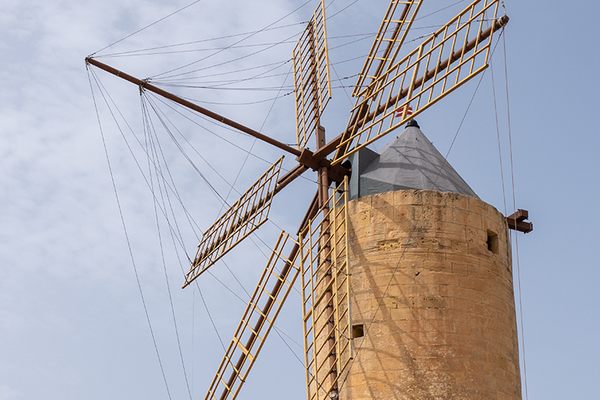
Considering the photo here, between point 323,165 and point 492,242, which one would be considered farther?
point 323,165

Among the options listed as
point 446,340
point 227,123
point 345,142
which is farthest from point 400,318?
point 227,123

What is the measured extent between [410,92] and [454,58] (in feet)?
2.04

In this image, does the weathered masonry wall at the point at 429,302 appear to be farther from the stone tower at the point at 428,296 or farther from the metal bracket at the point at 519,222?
the metal bracket at the point at 519,222

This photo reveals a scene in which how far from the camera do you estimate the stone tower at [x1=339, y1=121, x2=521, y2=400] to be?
1320 centimetres

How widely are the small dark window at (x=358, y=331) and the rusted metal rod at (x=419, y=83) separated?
2.50 m

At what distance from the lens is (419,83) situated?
14258 millimetres

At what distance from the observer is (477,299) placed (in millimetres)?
13602

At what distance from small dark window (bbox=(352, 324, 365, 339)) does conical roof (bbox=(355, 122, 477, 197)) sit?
168 cm

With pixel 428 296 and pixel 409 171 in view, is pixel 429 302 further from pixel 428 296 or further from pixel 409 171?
pixel 409 171

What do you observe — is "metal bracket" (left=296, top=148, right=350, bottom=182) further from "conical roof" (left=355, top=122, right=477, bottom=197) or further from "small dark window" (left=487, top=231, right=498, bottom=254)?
"small dark window" (left=487, top=231, right=498, bottom=254)

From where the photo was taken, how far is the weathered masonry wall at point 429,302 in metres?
13.2

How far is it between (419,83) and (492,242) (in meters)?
2.01

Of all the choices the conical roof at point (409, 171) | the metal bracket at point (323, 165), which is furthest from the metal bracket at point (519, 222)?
the metal bracket at point (323, 165)

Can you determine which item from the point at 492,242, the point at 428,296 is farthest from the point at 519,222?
the point at 428,296
